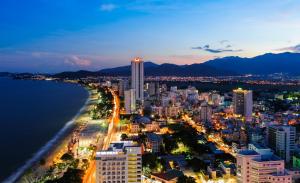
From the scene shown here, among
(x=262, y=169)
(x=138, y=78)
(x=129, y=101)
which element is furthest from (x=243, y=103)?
(x=262, y=169)

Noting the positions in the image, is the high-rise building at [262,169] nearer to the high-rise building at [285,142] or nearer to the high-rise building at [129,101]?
the high-rise building at [285,142]

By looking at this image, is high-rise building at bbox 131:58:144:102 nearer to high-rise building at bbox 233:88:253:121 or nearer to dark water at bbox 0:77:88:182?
dark water at bbox 0:77:88:182

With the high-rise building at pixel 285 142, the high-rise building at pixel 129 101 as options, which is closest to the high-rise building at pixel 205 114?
the high-rise building at pixel 129 101

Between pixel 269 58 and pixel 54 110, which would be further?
pixel 269 58

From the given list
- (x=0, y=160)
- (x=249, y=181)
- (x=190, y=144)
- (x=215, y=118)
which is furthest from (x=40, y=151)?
(x=215, y=118)

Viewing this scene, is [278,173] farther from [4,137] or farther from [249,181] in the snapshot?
[4,137]

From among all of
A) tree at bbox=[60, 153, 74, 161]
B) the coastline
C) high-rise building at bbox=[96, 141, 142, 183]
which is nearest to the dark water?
the coastline

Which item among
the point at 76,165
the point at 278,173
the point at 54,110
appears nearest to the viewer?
the point at 278,173
